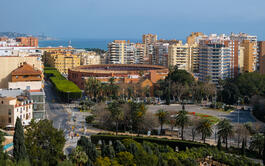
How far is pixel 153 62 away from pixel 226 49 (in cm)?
3641

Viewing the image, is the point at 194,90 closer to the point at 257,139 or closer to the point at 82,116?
the point at 82,116

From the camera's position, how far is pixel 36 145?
43.5 meters

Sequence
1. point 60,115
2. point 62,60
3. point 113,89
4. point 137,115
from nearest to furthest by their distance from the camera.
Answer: point 137,115, point 60,115, point 113,89, point 62,60

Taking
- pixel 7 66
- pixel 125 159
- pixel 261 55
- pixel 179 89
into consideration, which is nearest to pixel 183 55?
pixel 261 55

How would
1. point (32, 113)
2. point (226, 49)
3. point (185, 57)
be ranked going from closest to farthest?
point (32, 113), point (226, 49), point (185, 57)

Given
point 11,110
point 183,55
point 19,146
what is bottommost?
point 19,146

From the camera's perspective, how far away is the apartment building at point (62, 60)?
447ft

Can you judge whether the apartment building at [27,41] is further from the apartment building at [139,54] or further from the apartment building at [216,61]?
the apartment building at [216,61]

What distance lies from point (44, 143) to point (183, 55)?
261ft

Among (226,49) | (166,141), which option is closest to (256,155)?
(166,141)

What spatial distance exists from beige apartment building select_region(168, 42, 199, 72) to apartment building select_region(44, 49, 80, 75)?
3446cm

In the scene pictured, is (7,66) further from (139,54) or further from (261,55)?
(139,54)

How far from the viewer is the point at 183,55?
390 ft

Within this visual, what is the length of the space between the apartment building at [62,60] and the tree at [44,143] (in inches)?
3608
